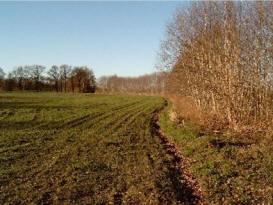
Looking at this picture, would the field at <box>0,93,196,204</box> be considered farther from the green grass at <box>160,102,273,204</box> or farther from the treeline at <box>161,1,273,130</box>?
the treeline at <box>161,1,273,130</box>

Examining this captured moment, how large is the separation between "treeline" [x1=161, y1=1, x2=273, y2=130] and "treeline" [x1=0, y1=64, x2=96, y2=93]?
118803 mm

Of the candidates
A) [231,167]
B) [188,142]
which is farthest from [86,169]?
[188,142]

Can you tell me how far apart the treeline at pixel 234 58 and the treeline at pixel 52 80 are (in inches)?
4677

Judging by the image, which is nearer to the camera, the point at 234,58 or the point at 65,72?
the point at 234,58

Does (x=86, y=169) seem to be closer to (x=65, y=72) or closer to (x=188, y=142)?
(x=188, y=142)

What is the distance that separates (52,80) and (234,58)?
141380 millimetres

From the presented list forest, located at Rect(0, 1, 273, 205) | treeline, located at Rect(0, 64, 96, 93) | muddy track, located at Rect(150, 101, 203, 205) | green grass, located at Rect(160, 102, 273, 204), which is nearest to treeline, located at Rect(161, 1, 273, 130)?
forest, located at Rect(0, 1, 273, 205)

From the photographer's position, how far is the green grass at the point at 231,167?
41.3 feet

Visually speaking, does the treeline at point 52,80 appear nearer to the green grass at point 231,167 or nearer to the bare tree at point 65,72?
the bare tree at point 65,72

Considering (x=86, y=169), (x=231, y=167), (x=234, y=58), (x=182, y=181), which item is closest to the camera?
(x=182, y=181)

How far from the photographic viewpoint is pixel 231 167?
16.0 metres

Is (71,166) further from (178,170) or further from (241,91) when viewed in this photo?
(241,91)

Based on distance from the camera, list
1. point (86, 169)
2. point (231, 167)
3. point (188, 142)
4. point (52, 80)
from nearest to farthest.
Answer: point (231, 167), point (86, 169), point (188, 142), point (52, 80)

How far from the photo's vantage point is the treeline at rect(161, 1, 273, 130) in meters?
24.5
